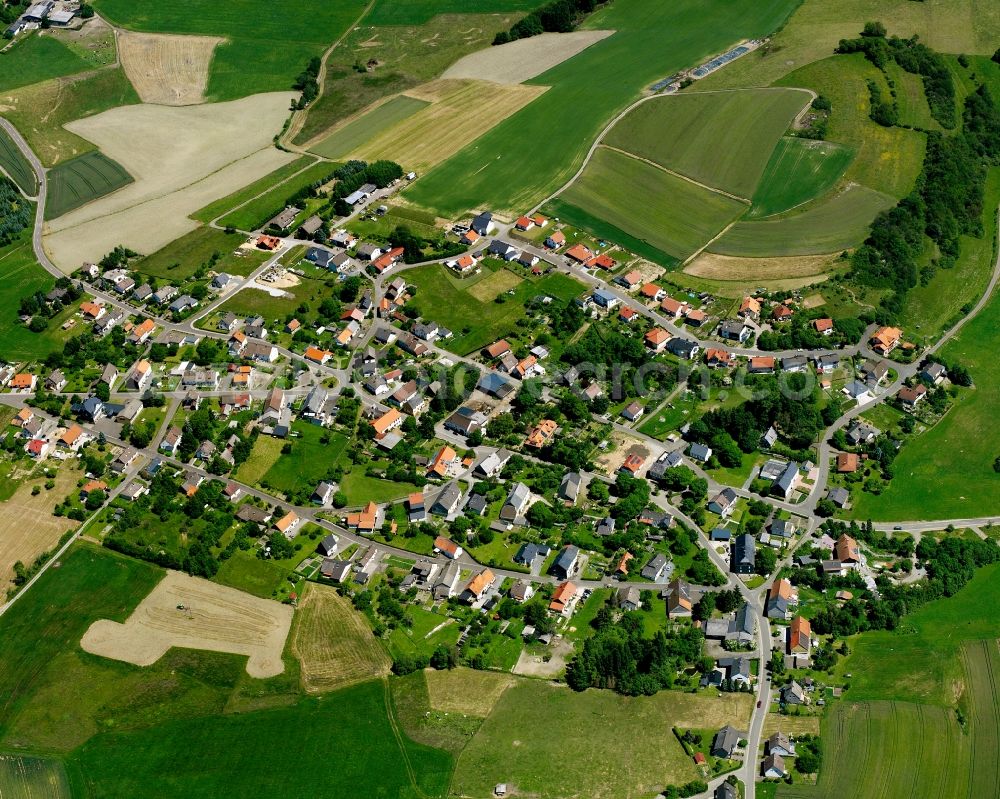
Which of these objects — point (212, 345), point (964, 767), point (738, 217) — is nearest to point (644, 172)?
point (738, 217)

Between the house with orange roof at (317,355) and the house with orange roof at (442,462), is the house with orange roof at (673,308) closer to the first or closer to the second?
the house with orange roof at (442,462)

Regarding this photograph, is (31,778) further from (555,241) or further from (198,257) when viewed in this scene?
(555,241)

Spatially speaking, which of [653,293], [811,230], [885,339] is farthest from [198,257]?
[885,339]

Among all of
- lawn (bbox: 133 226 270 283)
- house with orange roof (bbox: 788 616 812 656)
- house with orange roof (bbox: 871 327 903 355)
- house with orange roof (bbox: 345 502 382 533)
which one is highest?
lawn (bbox: 133 226 270 283)

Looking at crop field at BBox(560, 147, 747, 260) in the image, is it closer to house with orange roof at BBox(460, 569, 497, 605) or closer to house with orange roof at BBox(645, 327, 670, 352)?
house with orange roof at BBox(645, 327, 670, 352)

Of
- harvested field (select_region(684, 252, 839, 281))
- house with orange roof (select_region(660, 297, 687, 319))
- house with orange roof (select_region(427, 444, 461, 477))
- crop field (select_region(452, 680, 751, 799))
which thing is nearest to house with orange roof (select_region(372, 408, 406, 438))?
house with orange roof (select_region(427, 444, 461, 477))
